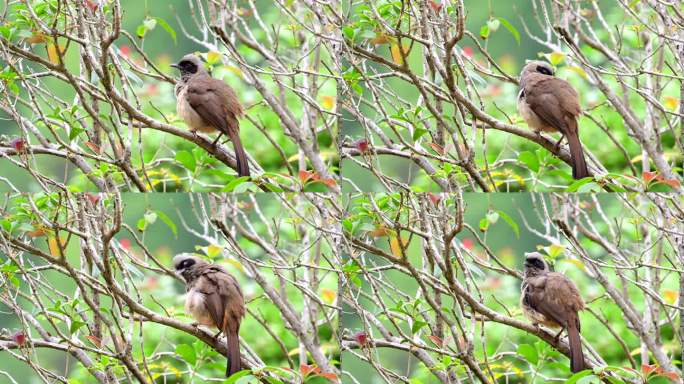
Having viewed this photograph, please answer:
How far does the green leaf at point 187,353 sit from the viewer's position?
5.43 m

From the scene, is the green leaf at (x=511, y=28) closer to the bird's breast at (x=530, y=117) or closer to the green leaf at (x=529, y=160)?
the bird's breast at (x=530, y=117)

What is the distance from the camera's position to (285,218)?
5699 millimetres

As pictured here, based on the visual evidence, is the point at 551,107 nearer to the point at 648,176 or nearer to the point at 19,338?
the point at 648,176

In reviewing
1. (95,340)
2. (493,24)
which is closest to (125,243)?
(95,340)

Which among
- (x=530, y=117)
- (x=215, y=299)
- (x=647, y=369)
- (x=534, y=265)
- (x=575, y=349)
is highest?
(x=530, y=117)

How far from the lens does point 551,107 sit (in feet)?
17.5

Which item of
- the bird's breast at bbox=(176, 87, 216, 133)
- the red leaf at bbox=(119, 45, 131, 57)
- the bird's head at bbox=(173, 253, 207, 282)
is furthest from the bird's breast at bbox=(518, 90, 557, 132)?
the red leaf at bbox=(119, 45, 131, 57)

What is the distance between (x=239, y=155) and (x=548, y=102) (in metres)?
1.63

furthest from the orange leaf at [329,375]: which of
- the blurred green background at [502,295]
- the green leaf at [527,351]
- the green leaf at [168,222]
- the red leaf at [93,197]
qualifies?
the red leaf at [93,197]

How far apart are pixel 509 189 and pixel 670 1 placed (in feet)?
4.33

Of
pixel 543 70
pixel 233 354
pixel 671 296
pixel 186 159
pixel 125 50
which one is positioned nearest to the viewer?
pixel 233 354

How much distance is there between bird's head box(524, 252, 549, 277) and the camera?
5486 millimetres

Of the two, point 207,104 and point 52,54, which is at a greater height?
point 52,54

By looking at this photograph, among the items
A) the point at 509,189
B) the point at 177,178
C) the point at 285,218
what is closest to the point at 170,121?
the point at 177,178
